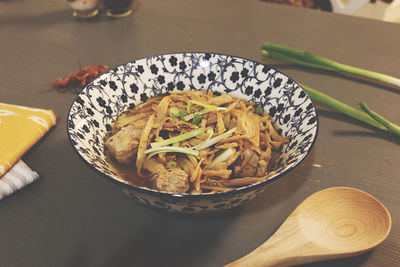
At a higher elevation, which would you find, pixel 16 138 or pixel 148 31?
pixel 148 31

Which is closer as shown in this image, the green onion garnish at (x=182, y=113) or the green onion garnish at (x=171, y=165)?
the green onion garnish at (x=171, y=165)

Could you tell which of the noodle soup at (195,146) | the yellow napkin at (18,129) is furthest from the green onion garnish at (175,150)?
the yellow napkin at (18,129)

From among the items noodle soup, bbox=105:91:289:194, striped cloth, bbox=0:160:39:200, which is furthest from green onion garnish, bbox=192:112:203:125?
striped cloth, bbox=0:160:39:200

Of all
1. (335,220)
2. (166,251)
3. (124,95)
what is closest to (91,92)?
(124,95)

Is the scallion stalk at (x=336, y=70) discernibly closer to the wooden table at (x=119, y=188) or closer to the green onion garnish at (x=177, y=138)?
the wooden table at (x=119, y=188)

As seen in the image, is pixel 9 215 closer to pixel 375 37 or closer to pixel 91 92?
pixel 91 92
